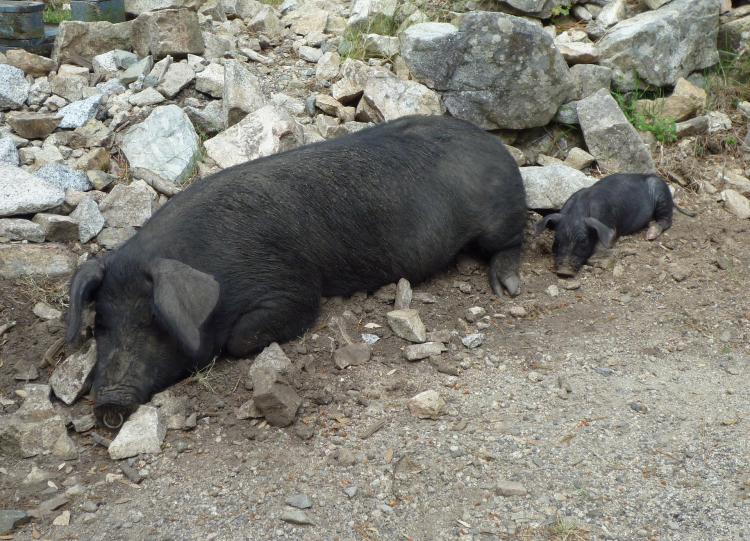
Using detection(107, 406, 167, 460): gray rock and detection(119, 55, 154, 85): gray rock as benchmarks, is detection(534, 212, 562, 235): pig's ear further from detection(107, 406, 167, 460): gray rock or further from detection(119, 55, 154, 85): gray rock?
detection(119, 55, 154, 85): gray rock

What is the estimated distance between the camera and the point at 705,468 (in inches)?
150

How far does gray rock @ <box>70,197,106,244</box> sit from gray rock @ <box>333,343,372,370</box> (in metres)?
1.97

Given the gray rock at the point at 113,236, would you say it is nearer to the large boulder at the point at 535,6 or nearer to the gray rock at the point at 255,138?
the gray rock at the point at 255,138

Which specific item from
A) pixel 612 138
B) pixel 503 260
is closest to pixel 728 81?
pixel 612 138

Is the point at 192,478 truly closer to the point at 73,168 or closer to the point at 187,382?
the point at 187,382

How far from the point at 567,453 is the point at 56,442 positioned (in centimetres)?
233

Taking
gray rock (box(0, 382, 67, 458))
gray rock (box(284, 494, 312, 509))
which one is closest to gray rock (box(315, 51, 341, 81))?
gray rock (box(0, 382, 67, 458))

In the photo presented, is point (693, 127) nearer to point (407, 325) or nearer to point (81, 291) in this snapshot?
point (407, 325)

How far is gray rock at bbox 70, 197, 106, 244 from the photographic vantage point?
5605 mm

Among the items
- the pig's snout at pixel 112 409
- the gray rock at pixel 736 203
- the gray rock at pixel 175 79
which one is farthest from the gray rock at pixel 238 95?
the gray rock at pixel 736 203

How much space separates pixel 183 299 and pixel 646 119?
471 cm

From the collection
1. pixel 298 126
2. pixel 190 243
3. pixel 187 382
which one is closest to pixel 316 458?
pixel 187 382

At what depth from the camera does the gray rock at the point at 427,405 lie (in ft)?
13.6

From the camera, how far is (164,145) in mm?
6344
